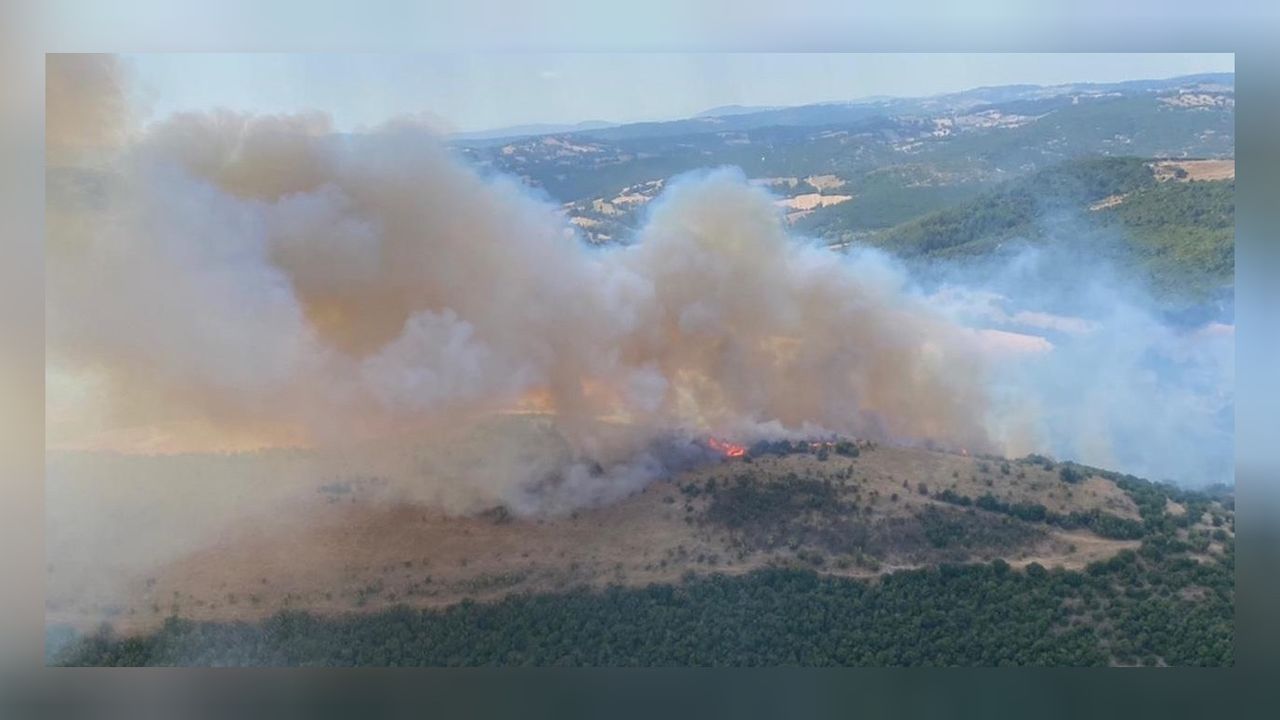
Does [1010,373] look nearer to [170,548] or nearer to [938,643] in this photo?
[938,643]

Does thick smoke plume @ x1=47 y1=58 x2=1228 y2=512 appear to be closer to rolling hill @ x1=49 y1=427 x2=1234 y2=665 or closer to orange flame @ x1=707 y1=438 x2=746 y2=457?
orange flame @ x1=707 y1=438 x2=746 y2=457

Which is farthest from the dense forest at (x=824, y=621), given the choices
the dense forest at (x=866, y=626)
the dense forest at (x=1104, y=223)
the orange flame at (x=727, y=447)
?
the dense forest at (x=1104, y=223)

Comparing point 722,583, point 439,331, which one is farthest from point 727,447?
point 439,331

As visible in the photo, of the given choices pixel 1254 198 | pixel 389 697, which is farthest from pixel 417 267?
pixel 1254 198

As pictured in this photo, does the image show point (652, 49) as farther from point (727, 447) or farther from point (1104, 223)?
point (1104, 223)

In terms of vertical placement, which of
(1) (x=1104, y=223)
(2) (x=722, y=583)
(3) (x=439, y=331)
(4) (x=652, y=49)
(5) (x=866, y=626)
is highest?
(4) (x=652, y=49)

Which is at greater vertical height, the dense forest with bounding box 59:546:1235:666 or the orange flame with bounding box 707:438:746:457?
the orange flame with bounding box 707:438:746:457

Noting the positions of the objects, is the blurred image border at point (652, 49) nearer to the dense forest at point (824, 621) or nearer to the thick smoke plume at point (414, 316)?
the dense forest at point (824, 621)

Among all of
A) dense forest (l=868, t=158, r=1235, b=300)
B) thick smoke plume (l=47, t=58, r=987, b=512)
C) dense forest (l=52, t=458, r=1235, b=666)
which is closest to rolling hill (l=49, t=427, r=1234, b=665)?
dense forest (l=52, t=458, r=1235, b=666)

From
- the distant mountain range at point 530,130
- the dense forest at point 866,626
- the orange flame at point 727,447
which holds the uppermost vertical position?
the distant mountain range at point 530,130
